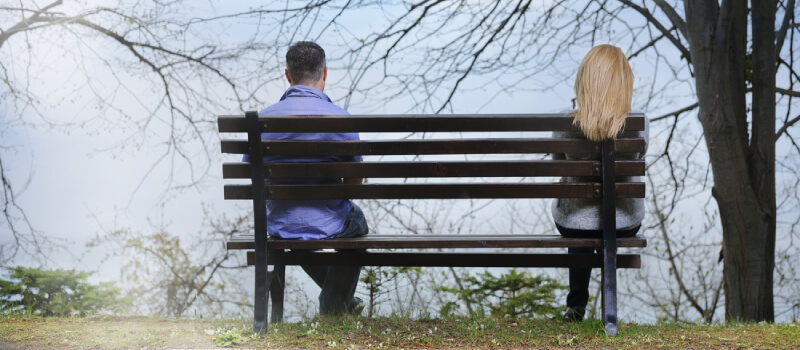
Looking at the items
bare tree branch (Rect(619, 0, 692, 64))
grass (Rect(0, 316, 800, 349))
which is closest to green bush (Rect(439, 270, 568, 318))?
grass (Rect(0, 316, 800, 349))

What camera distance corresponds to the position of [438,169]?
3.45 meters

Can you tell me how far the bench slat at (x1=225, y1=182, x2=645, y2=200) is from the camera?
345 centimetres

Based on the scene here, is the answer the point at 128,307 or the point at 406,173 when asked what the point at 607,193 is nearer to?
the point at 406,173

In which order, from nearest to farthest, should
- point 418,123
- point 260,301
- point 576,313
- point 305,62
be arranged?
1. point 418,123
2. point 260,301
3. point 305,62
4. point 576,313

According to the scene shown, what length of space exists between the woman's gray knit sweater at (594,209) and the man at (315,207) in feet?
3.79

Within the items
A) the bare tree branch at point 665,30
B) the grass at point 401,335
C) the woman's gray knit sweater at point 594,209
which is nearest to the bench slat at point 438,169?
the woman's gray knit sweater at point 594,209

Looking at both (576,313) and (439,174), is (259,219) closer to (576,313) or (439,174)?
(439,174)

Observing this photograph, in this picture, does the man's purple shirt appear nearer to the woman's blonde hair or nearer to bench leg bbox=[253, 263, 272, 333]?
bench leg bbox=[253, 263, 272, 333]

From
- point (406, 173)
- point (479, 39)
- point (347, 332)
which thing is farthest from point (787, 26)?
point (347, 332)

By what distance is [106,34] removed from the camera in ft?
22.9

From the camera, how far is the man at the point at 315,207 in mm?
3682

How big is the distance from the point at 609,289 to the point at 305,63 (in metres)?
2.13

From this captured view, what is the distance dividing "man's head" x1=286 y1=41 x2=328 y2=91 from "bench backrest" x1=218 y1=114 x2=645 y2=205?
2.00ft

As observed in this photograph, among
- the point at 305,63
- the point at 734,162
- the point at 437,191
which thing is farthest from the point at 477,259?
the point at 734,162
